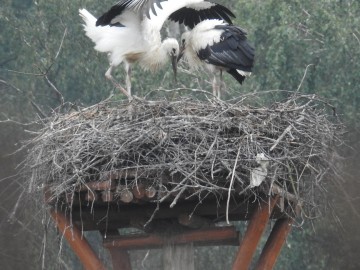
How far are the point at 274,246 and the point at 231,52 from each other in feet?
7.81

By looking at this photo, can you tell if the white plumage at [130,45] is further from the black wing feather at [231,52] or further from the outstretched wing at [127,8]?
the black wing feather at [231,52]

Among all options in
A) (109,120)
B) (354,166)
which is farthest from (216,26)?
(354,166)

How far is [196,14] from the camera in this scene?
41.3 ft

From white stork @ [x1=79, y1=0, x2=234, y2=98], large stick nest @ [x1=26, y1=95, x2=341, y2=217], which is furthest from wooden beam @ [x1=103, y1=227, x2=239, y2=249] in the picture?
white stork @ [x1=79, y1=0, x2=234, y2=98]

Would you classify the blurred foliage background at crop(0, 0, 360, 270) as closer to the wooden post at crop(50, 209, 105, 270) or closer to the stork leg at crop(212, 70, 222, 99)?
the stork leg at crop(212, 70, 222, 99)

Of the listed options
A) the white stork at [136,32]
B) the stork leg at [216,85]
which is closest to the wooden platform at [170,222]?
the white stork at [136,32]

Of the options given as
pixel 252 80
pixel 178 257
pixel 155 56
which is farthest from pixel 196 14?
pixel 252 80

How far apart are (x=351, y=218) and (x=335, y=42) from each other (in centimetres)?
253

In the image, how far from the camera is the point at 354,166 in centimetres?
1583

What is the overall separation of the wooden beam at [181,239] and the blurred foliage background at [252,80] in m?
5.41

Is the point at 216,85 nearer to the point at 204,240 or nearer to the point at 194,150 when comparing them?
the point at 204,240

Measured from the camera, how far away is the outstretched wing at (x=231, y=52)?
39.8ft

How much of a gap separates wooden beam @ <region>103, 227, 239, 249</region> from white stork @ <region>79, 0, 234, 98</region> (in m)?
1.70

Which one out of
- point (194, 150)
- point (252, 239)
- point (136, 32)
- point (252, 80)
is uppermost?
point (136, 32)
